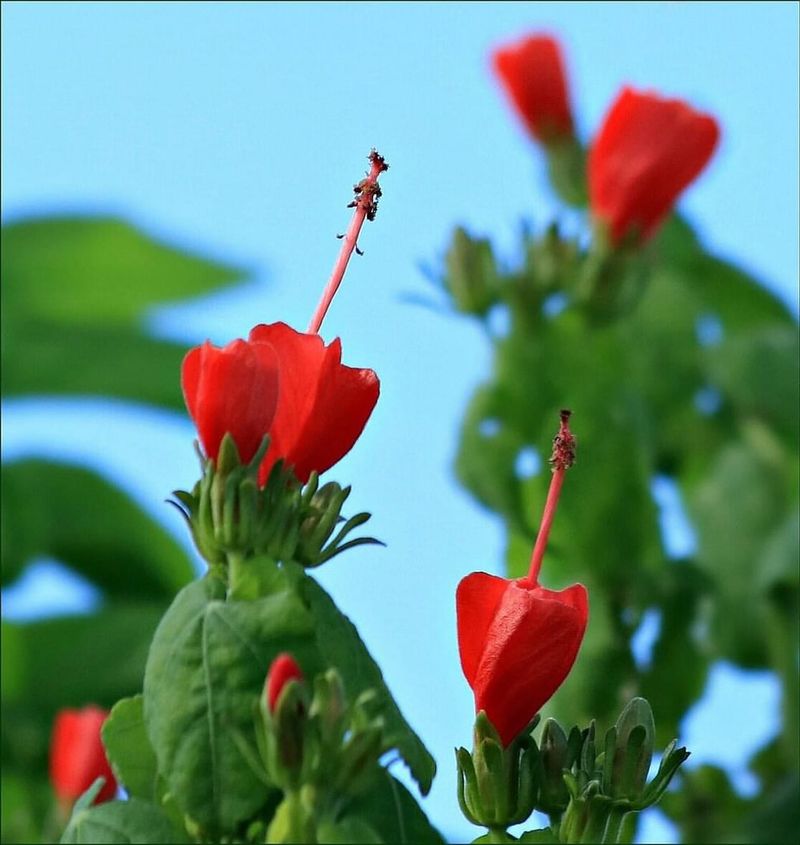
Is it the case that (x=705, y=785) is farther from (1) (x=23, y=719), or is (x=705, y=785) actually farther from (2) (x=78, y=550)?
(2) (x=78, y=550)

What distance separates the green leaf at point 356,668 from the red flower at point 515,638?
0.05 metres

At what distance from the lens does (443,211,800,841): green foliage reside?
1.36m

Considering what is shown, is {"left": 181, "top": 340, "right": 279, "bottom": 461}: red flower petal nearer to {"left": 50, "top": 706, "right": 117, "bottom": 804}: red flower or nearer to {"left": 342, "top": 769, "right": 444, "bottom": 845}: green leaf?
{"left": 342, "top": 769, "right": 444, "bottom": 845}: green leaf

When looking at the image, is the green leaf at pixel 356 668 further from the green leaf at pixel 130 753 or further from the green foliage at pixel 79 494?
the green foliage at pixel 79 494

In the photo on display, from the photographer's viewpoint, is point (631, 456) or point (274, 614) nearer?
point (274, 614)

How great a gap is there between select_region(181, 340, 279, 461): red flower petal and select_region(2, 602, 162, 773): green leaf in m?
0.82

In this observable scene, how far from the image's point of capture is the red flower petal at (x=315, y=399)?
0.74 m

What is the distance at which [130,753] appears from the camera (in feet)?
2.37

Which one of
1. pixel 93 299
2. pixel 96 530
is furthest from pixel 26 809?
pixel 93 299

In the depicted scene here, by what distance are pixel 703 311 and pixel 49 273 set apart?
0.73 metres

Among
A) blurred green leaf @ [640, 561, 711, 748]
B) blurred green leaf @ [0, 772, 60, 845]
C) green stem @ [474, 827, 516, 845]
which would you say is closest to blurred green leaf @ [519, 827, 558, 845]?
green stem @ [474, 827, 516, 845]

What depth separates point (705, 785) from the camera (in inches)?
51.9

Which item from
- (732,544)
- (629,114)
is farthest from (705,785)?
(629,114)

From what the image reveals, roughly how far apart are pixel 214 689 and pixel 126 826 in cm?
6
